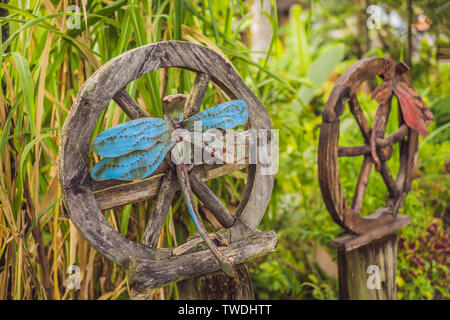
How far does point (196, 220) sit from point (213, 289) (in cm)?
37

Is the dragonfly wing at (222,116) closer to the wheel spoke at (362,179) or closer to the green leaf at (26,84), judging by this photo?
the green leaf at (26,84)

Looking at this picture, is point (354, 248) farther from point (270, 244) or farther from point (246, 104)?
point (246, 104)

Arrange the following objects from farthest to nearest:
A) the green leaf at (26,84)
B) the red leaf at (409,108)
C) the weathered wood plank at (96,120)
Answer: the red leaf at (409,108) < the green leaf at (26,84) < the weathered wood plank at (96,120)

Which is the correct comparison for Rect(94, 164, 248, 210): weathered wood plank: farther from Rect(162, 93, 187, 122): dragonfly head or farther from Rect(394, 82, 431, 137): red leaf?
Rect(394, 82, 431, 137): red leaf

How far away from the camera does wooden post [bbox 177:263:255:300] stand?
109 centimetres

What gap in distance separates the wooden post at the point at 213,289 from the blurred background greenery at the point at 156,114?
4.7 inches

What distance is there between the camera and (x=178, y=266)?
823 mm

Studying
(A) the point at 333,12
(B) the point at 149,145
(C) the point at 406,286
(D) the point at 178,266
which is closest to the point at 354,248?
(C) the point at 406,286

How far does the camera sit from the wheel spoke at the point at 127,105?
0.77m

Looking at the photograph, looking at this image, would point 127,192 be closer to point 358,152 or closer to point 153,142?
point 153,142

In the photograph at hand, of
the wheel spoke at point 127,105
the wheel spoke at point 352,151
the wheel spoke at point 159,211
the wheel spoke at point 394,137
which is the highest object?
the wheel spoke at point 394,137

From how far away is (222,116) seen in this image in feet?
2.81

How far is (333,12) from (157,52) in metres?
3.69

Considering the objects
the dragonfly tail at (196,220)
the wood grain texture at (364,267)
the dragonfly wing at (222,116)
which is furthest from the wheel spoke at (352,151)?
the dragonfly tail at (196,220)
